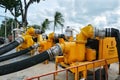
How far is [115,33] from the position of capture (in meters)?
7.11

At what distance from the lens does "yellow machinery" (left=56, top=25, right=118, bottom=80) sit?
7051mm

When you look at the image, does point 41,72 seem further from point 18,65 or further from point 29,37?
point 29,37

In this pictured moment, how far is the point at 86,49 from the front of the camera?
292 inches

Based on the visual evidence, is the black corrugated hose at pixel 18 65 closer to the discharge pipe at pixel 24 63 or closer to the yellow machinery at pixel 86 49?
the discharge pipe at pixel 24 63

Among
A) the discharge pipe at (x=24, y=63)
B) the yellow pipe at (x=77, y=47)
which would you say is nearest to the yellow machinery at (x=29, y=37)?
the yellow pipe at (x=77, y=47)

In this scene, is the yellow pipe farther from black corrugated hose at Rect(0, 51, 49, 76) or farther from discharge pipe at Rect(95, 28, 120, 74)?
black corrugated hose at Rect(0, 51, 49, 76)

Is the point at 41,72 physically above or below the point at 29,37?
below

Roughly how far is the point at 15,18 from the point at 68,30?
62.0 feet

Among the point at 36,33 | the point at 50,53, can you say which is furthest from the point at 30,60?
the point at 36,33

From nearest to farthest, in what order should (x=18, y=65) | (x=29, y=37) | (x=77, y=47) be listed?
1. (x=18, y=65)
2. (x=77, y=47)
3. (x=29, y=37)

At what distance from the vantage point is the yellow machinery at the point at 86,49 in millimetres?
7051

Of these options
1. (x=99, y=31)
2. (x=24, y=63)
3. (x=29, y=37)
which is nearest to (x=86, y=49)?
(x=99, y=31)

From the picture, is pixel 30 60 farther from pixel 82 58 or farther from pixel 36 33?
pixel 36 33

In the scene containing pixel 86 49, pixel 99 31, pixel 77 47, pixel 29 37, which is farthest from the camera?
pixel 29 37
